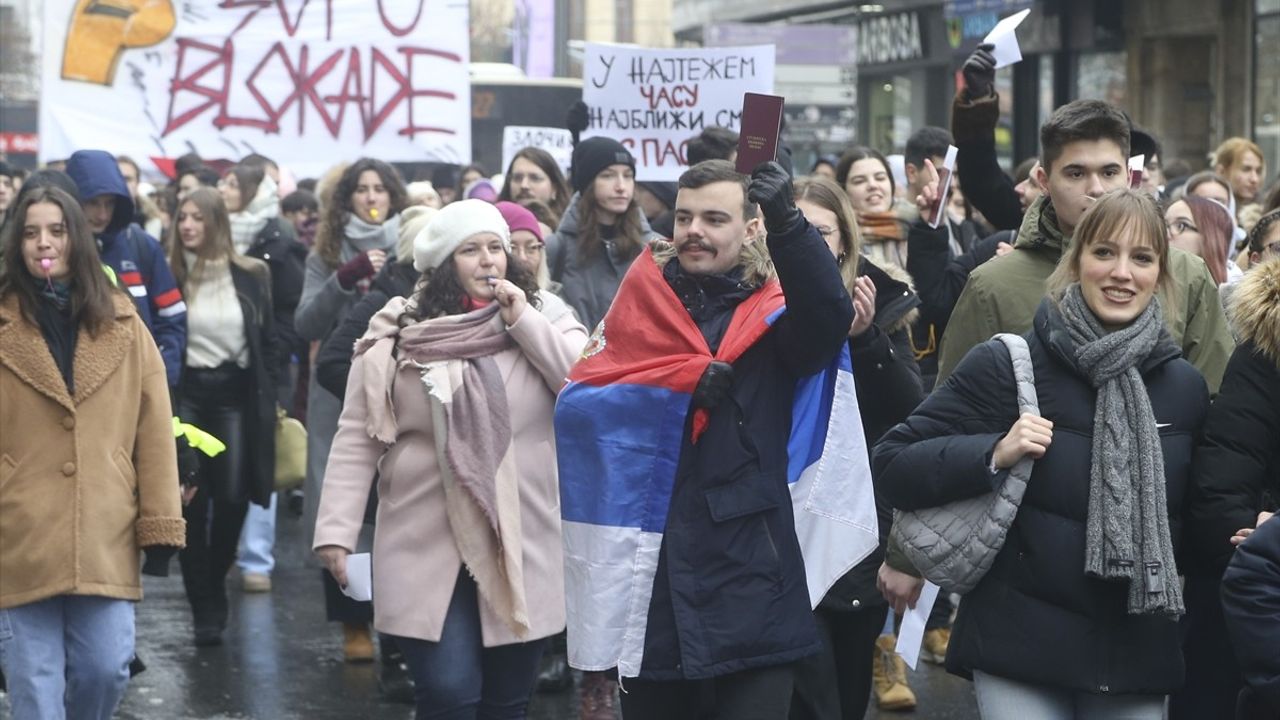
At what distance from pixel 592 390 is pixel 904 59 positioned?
23.7 meters

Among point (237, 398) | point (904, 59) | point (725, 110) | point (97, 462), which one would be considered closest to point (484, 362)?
point (97, 462)

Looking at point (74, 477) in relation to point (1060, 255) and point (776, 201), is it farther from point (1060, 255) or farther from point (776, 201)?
point (1060, 255)

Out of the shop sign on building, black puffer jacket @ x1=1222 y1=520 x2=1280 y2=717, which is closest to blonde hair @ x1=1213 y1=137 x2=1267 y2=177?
black puffer jacket @ x1=1222 y1=520 x2=1280 y2=717

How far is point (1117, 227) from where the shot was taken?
4531mm

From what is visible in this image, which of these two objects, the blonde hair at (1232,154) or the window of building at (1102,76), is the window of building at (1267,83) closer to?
the window of building at (1102,76)

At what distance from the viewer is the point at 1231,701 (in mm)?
4941

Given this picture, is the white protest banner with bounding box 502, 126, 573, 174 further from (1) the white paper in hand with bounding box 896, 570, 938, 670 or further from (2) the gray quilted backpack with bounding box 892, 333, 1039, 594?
(2) the gray quilted backpack with bounding box 892, 333, 1039, 594

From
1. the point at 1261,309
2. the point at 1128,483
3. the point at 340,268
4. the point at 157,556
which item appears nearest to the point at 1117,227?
the point at 1261,309

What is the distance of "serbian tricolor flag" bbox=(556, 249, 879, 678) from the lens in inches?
193

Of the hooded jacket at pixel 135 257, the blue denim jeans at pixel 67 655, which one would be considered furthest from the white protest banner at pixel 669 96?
the blue denim jeans at pixel 67 655

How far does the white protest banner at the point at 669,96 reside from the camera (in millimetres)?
10938

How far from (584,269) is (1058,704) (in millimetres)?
4392

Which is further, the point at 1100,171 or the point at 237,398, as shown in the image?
the point at 237,398

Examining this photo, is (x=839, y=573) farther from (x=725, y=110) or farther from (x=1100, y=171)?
(x=725, y=110)
